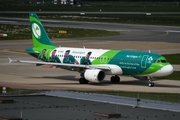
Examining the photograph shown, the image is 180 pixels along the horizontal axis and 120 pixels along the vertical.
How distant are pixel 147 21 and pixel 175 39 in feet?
193

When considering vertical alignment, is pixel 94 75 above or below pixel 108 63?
below

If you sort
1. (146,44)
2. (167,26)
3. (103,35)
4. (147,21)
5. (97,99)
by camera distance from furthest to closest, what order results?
(147,21) → (167,26) → (103,35) → (146,44) → (97,99)

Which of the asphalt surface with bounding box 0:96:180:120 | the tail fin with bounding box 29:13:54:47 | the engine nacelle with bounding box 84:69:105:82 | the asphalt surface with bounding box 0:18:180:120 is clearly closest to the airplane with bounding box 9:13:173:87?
the engine nacelle with bounding box 84:69:105:82

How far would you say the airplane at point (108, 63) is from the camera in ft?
222

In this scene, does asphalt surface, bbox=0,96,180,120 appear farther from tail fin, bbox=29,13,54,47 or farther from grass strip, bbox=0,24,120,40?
grass strip, bbox=0,24,120,40

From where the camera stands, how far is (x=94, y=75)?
68.3 meters

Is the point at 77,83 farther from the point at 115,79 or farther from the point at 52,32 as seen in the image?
the point at 52,32

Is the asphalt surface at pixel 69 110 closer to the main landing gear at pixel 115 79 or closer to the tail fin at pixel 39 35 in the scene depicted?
the main landing gear at pixel 115 79

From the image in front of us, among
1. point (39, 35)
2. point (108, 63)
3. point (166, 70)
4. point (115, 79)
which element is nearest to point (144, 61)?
point (166, 70)

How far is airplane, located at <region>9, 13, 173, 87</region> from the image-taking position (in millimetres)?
67562

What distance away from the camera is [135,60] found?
224ft

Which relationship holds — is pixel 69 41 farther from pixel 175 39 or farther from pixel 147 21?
pixel 147 21

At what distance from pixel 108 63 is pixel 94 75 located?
284 cm

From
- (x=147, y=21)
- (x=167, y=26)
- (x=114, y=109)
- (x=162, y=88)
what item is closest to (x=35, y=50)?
(x=162, y=88)
